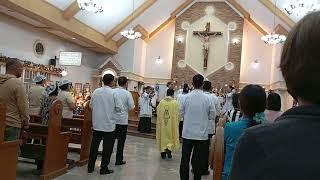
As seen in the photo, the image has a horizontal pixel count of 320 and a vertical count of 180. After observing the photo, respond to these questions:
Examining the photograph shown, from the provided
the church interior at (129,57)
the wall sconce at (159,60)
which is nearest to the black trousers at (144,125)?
the church interior at (129,57)

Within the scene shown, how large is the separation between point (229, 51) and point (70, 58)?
7966mm

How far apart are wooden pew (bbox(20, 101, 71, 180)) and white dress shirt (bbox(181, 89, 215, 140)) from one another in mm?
1777

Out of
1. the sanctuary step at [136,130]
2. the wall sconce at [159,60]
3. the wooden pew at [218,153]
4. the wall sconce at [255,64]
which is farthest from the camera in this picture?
the wall sconce at [159,60]

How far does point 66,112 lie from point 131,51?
1027 cm

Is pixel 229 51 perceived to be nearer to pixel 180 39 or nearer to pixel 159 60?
pixel 180 39

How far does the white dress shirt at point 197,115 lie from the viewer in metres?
4.98

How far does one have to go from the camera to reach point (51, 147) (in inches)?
208

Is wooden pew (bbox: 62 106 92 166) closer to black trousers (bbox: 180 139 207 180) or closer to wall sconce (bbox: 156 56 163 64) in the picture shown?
black trousers (bbox: 180 139 207 180)

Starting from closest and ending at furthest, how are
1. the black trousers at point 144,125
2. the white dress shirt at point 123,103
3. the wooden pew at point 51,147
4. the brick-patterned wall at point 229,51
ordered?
the wooden pew at point 51,147 → the white dress shirt at point 123,103 → the black trousers at point 144,125 → the brick-patterned wall at point 229,51

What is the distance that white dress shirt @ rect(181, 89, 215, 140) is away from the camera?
196 inches

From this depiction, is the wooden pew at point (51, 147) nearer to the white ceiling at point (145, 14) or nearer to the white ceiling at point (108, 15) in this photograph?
the white ceiling at point (145, 14)

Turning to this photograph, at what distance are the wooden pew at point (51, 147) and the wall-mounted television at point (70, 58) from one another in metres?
7.26

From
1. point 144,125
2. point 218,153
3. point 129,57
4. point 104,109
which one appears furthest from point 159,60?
point 218,153

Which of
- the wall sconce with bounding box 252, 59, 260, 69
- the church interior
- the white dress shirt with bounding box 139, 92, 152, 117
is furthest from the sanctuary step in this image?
the wall sconce with bounding box 252, 59, 260, 69
